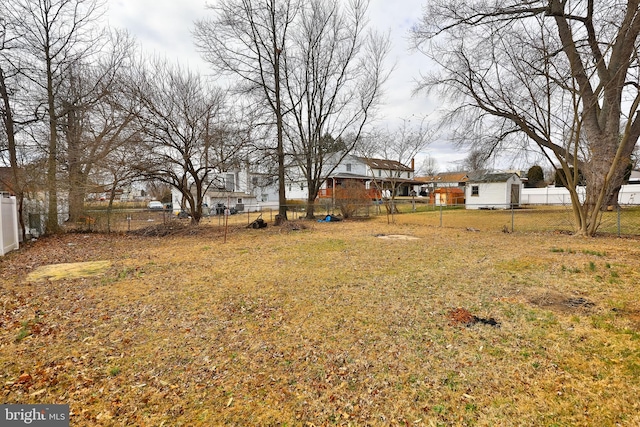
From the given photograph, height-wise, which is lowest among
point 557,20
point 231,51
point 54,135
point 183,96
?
point 54,135

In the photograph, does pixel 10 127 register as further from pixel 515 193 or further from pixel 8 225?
pixel 515 193

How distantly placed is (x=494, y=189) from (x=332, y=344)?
91.5 feet

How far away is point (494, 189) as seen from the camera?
26562 mm

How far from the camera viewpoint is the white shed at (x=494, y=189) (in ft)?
85.6

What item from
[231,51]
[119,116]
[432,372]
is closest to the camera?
[432,372]

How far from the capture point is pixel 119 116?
12367mm

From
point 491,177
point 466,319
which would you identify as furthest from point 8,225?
point 491,177

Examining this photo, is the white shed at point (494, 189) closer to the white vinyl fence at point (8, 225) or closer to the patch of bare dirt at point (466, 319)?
the patch of bare dirt at point (466, 319)

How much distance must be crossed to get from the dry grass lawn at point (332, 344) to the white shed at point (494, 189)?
69.8 ft

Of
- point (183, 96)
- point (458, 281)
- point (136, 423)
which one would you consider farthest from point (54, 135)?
point (458, 281)

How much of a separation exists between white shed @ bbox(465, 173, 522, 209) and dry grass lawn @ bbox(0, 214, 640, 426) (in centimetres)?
2128

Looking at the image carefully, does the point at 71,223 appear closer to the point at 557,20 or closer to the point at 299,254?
the point at 299,254

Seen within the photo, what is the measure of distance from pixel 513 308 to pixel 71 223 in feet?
55.5

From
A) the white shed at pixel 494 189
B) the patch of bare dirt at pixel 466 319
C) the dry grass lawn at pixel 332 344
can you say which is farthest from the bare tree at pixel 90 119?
the white shed at pixel 494 189
